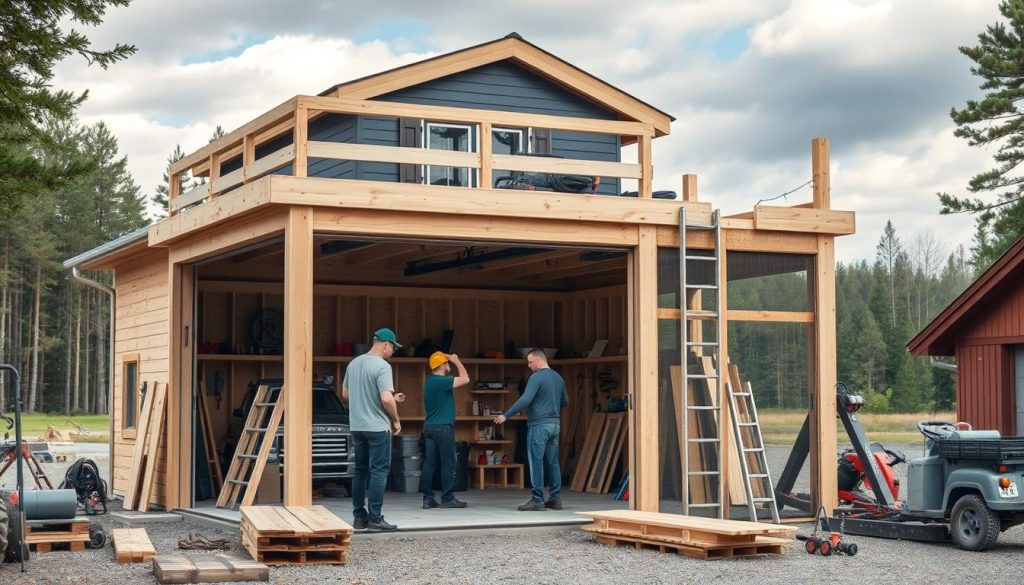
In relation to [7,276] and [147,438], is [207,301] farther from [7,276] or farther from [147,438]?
[7,276]

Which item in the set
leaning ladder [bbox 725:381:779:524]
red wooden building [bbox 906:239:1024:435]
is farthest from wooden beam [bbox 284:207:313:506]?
red wooden building [bbox 906:239:1024:435]

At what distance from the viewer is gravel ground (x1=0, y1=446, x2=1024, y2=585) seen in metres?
10.6

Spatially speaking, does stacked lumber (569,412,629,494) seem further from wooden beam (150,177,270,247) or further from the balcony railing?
wooden beam (150,177,270,247)

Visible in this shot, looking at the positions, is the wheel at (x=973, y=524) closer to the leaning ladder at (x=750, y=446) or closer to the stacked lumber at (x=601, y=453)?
the leaning ladder at (x=750, y=446)

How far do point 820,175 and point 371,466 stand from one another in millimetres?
6469

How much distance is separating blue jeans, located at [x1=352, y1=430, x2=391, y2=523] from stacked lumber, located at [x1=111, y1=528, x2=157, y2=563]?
202cm

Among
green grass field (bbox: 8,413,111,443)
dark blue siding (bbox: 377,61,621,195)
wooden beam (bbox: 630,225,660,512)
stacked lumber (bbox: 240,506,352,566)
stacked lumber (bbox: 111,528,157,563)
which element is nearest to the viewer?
stacked lumber (bbox: 240,506,352,566)

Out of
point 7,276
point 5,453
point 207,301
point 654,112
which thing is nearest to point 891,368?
point 7,276

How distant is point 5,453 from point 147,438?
4.18 meters

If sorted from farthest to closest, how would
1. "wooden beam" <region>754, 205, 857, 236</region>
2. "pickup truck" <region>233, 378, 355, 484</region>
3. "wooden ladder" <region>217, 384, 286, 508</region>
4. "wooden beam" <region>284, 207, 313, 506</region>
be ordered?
"pickup truck" <region>233, 378, 355, 484</region>
"wooden ladder" <region>217, 384, 286, 508</region>
"wooden beam" <region>754, 205, 857, 236</region>
"wooden beam" <region>284, 207, 313, 506</region>

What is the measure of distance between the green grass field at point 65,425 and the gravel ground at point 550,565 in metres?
29.5

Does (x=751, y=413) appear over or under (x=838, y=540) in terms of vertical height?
over

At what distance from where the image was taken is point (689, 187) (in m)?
16.6

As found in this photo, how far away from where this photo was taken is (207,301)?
19.5 m
